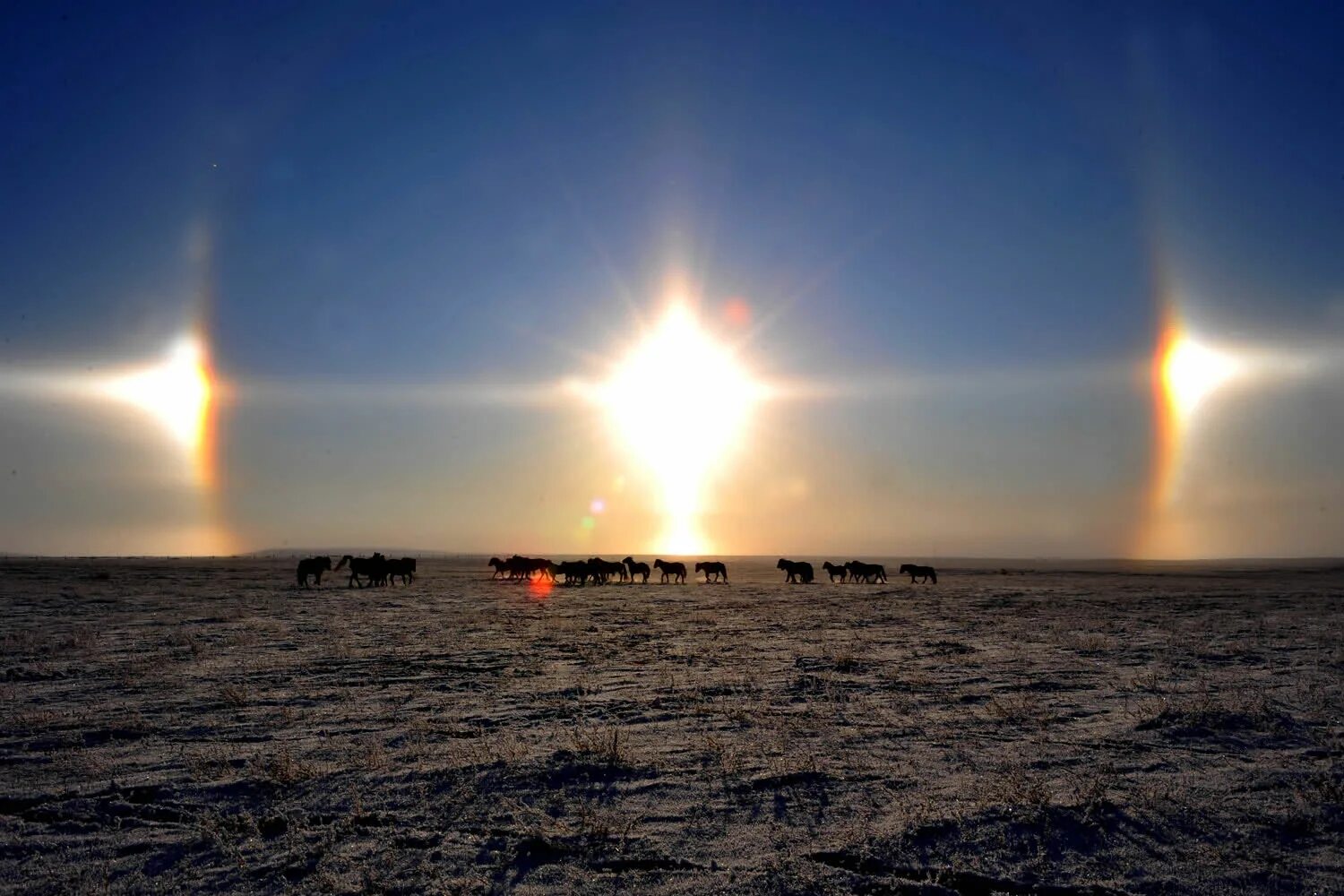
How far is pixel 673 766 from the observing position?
8.90m

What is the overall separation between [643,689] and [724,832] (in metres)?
6.23

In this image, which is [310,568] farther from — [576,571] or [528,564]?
[576,571]

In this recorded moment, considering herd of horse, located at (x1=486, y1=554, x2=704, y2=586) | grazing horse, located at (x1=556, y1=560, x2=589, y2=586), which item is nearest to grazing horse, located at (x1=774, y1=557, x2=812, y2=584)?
herd of horse, located at (x1=486, y1=554, x2=704, y2=586)

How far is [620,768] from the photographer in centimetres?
880

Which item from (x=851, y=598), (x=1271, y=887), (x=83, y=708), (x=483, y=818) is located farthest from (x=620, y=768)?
(x=851, y=598)

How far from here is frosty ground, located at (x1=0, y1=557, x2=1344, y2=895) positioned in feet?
21.2

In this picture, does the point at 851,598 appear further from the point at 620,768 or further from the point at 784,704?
the point at 620,768

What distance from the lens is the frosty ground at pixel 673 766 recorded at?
646cm

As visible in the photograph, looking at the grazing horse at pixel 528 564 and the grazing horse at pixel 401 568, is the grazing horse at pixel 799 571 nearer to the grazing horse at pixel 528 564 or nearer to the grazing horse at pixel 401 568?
the grazing horse at pixel 528 564

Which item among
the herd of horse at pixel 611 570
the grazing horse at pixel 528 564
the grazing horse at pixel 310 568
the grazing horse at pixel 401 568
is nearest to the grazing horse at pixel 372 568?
the grazing horse at pixel 401 568

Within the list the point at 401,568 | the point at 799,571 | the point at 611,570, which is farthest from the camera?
the point at 799,571

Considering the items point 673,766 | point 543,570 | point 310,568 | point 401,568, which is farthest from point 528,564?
point 673,766

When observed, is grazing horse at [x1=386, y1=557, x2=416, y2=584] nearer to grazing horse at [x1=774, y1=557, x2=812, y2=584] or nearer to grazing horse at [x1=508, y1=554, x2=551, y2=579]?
grazing horse at [x1=508, y1=554, x2=551, y2=579]

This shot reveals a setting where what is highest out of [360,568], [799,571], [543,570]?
[360,568]
